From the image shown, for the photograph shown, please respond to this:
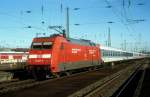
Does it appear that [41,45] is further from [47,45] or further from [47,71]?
[47,71]

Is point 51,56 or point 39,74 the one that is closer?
point 51,56

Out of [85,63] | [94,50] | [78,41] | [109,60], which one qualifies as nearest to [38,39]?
[78,41]

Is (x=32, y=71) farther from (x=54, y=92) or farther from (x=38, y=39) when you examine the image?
(x=54, y=92)

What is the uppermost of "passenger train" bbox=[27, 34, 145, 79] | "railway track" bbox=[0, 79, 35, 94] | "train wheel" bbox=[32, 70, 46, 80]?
"passenger train" bbox=[27, 34, 145, 79]

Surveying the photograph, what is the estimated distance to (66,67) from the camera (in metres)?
28.2

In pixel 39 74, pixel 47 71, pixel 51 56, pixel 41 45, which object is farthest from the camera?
pixel 41 45

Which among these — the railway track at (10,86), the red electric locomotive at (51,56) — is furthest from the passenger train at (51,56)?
the railway track at (10,86)

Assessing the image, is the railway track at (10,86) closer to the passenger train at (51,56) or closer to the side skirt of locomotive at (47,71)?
the side skirt of locomotive at (47,71)

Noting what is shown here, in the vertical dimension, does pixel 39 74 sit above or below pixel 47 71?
below

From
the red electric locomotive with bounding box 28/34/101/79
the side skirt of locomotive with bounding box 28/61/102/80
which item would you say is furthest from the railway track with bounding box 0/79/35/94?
the red electric locomotive with bounding box 28/34/101/79

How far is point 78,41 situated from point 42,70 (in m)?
8.17

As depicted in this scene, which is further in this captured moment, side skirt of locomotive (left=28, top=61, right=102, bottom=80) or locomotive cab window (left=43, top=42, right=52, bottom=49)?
locomotive cab window (left=43, top=42, right=52, bottom=49)

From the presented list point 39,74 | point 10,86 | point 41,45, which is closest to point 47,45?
point 41,45

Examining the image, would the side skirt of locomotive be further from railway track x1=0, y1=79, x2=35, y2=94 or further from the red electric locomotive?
railway track x1=0, y1=79, x2=35, y2=94
